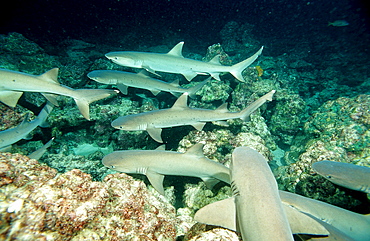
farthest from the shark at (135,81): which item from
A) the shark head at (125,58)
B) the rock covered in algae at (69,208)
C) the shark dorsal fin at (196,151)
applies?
the rock covered in algae at (69,208)

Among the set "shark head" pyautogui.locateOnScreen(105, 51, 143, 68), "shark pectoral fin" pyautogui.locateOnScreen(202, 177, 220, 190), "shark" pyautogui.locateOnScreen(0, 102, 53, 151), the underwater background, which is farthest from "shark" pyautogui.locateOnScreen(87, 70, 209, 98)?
"shark pectoral fin" pyautogui.locateOnScreen(202, 177, 220, 190)

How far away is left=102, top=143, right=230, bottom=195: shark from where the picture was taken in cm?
318

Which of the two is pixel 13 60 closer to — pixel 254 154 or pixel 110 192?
pixel 110 192

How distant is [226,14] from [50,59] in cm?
1951

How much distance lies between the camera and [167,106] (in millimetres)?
7617

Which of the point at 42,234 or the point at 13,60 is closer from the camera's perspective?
the point at 42,234

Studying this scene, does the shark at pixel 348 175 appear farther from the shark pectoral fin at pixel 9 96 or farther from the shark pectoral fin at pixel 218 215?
the shark pectoral fin at pixel 9 96

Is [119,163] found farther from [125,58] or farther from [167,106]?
[167,106]

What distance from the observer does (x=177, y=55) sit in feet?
20.5

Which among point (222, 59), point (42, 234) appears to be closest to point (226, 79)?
→ point (222, 59)

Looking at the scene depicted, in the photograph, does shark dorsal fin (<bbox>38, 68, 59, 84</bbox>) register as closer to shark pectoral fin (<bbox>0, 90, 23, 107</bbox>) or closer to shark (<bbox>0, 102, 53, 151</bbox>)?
shark pectoral fin (<bbox>0, 90, 23, 107</bbox>)

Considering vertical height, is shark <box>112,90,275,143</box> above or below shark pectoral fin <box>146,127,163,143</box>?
above

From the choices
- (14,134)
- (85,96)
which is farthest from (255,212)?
(14,134)

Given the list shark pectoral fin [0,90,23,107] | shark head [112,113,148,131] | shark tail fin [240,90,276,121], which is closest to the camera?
shark pectoral fin [0,90,23,107]
